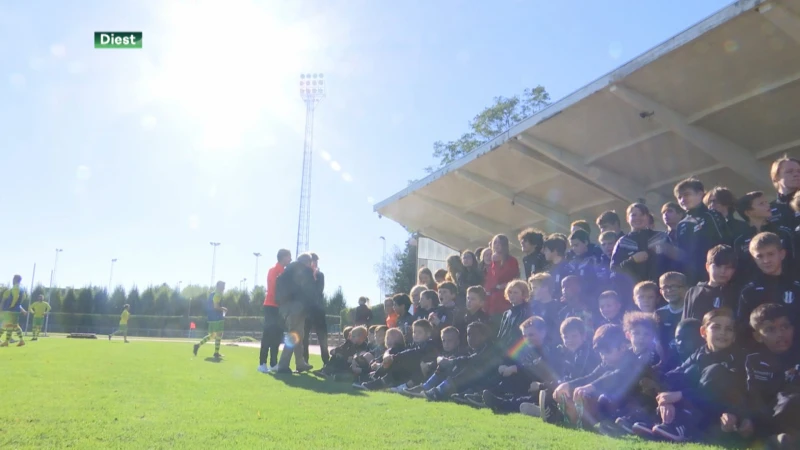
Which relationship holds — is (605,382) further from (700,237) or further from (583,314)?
(700,237)

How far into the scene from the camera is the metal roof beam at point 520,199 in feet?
42.9

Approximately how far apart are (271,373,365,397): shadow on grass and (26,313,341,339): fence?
36.9m

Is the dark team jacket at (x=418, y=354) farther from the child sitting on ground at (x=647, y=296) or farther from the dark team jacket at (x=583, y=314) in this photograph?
the child sitting on ground at (x=647, y=296)

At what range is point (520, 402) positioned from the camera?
16.1ft

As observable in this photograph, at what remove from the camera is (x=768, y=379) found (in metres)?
3.45

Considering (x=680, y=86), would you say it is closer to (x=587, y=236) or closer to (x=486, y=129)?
(x=587, y=236)

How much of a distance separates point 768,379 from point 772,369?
67 millimetres

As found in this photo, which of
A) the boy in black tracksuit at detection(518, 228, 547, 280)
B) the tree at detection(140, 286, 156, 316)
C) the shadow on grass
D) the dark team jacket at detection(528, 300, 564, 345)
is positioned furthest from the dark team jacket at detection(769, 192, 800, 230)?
the tree at detection(140, 286, 156, 316)

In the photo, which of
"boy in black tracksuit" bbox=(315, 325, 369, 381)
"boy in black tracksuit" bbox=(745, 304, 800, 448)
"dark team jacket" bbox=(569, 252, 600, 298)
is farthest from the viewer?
"boy in black tracksuit" bbox=(315, 325, 369, 381)

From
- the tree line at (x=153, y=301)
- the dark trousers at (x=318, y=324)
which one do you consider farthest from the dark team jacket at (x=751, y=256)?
the tree line at (x=153, y=301)

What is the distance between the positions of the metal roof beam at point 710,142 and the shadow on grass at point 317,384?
5618 mm

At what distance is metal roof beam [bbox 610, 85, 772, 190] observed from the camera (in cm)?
838

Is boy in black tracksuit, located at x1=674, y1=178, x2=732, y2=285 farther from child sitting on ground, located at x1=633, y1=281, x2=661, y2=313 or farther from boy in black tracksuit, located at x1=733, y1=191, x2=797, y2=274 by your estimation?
child sitting on ground, located at x1=633, y1=281, x2=661, y2=313

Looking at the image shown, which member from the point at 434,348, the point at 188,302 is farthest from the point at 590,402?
the point at 188,302
